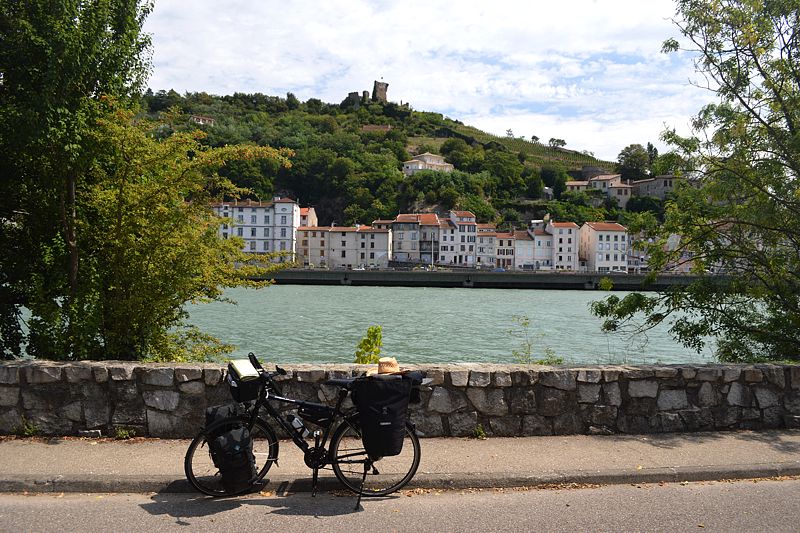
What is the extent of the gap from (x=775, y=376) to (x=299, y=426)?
210 inches

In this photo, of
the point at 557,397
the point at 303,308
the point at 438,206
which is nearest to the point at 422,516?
the point at 557,397

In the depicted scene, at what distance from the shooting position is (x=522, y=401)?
6773mm

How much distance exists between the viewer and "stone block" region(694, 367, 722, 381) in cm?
706

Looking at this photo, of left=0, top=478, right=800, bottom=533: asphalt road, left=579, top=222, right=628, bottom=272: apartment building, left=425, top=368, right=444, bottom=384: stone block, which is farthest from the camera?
left=579, top=222, right=628, bottom=272: apartment building

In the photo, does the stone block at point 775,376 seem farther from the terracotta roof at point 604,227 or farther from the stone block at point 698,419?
the terracotta roof at point 604,227

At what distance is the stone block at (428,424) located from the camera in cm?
663

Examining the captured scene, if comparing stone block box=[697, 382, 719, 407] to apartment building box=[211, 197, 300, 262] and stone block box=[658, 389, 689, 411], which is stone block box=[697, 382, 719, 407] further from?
apartment building box=[211, 197, 300, 262]

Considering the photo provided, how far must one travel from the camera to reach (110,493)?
17.3 feet

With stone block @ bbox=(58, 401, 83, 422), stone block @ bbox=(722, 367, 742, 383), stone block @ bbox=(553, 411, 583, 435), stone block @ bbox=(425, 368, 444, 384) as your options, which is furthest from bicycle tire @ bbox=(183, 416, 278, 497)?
stone block @ bbox=(722, 367, 742, 383)

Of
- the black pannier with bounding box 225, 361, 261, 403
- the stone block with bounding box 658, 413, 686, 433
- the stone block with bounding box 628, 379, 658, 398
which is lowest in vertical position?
the stone block with bounding box 658, 413, 686, 433

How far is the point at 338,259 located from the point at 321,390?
129973mm

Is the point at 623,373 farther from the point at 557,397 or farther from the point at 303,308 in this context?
the point at 303,308

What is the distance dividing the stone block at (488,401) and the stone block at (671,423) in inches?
70.5

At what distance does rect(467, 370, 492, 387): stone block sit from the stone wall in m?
0.01
